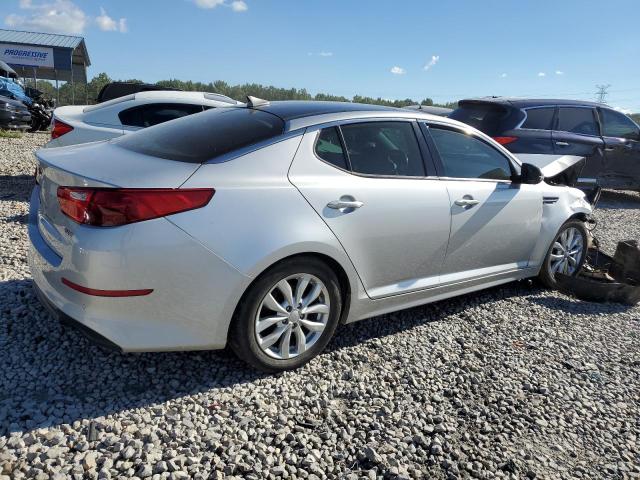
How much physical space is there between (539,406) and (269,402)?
5.06 ft

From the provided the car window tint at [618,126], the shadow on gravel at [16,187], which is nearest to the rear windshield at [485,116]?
the car window tint at [618,126]

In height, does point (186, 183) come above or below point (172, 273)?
above

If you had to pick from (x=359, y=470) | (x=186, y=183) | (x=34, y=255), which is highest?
(x=186, y=183)

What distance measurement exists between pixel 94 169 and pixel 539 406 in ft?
9.11

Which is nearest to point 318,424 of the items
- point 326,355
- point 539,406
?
point 326,355

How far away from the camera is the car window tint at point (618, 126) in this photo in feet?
31.0

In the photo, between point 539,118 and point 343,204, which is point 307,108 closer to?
point 343,204

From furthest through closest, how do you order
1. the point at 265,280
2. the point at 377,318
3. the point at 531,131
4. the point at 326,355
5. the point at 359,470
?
the point at 531,131 → the point at 377,318 → the point at 326,355 → the point at 265,280 → the point at 359,470

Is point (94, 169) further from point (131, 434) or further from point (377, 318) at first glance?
point (377, 318)

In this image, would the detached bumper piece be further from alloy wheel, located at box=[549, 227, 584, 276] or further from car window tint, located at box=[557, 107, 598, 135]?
car window tint, located at box=[557, 107, 598, 135]

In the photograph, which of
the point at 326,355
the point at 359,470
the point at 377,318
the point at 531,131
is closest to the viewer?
the point at 359,470

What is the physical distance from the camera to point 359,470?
93.9 inches

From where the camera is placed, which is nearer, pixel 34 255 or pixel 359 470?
pixel 359 470

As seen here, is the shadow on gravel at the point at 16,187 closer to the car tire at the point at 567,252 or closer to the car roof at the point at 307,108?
the car roof at the point at 307,108
